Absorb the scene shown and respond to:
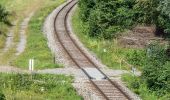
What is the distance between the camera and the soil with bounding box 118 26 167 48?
145 ft

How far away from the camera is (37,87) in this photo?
95.9 feet

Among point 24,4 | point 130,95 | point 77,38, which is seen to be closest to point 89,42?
point 77,38

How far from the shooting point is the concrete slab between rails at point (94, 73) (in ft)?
108

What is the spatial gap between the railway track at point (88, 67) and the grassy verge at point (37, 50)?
64.9 inches

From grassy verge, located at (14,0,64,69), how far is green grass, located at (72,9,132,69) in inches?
150

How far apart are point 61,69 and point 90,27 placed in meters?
14.1

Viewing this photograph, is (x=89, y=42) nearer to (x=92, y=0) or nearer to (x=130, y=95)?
(x=92, y=0)

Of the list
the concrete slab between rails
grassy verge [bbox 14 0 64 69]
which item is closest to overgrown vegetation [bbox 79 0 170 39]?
grassy verge [bbox 14 0 64 69]

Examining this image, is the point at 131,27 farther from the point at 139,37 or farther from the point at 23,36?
the point at 23,36

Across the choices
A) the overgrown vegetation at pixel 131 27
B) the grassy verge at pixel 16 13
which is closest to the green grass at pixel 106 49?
the overgrown vegetation at pixel 131 27

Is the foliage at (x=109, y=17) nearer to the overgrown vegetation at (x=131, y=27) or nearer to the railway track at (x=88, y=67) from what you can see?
the overgrown vegetation at (x=131, y=27)

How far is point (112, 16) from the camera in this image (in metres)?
49.4

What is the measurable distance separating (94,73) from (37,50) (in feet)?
27.4

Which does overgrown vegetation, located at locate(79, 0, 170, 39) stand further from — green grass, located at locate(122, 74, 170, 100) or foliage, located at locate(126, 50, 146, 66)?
green grass, located at locate(122, 74, 170, 100)
